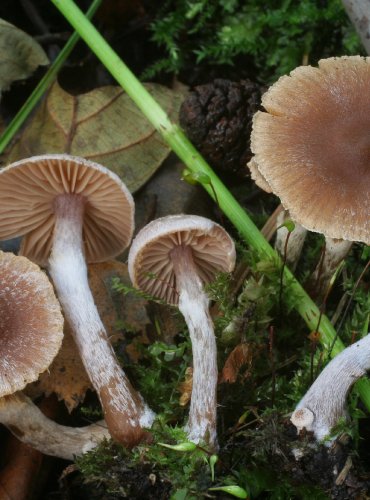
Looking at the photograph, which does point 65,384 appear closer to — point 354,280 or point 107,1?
point 354,280

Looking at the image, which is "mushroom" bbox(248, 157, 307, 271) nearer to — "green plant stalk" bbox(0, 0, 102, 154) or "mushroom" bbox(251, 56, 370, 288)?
"mushroom" bbox(251, 56, 370, 288)

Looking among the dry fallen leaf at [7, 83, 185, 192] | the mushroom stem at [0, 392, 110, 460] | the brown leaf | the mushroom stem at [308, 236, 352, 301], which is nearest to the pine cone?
the dry fallen leaf at [7, 83, 185, 192]

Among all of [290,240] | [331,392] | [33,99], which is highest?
[33,99]

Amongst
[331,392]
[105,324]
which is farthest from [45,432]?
[331,392]

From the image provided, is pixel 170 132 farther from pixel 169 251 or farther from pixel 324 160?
pixel 324 160

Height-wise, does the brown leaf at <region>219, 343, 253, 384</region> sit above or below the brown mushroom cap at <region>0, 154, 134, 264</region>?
below

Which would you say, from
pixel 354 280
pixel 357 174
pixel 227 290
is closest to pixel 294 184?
pixel 357 174
